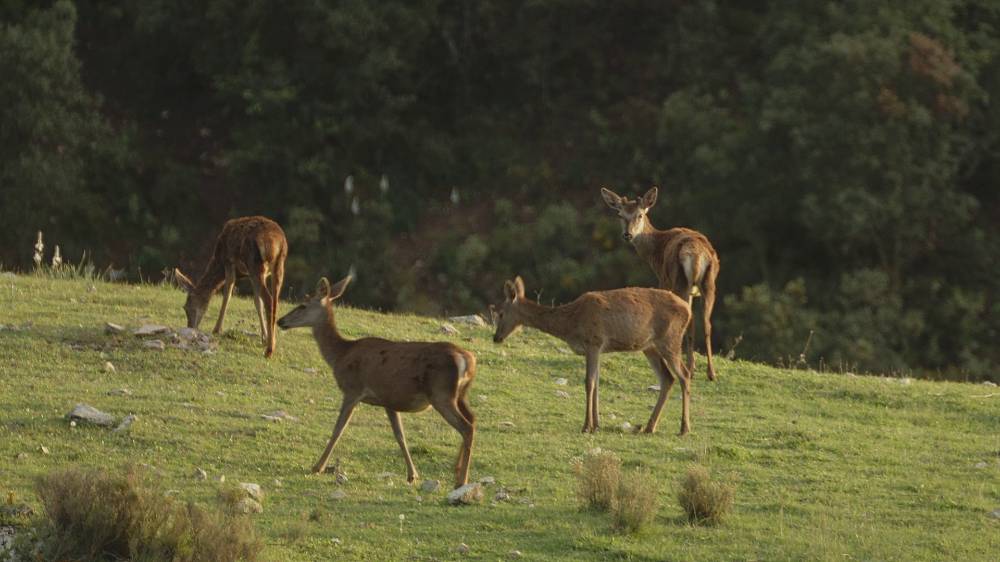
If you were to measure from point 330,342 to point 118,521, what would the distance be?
3148 mm

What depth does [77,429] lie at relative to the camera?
14766 mm

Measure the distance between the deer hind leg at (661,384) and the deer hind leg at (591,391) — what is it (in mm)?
503

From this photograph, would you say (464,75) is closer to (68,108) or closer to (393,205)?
(393,205)

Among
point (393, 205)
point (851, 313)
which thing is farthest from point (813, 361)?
point (393, 205)

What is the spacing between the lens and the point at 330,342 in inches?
580

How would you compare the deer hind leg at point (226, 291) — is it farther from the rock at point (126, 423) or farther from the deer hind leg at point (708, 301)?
the deer hind leg at point (708, 301)

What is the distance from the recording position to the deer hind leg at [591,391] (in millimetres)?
16031

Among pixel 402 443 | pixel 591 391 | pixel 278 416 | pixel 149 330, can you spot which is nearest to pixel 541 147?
pixel 149 330

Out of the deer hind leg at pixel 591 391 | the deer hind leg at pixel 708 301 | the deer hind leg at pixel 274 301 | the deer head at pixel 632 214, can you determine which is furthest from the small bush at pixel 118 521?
the deer head at pixel 632 214

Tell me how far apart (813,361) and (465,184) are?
506 inches

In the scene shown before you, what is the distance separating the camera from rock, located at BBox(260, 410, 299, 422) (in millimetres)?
15766

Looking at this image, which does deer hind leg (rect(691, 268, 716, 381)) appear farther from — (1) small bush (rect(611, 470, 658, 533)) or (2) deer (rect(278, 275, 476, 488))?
(1) small bush (rect(611, 470, 658, 533))

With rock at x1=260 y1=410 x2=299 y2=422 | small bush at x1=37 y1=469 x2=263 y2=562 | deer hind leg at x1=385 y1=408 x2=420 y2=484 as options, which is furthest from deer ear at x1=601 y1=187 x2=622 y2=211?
small bush at x1=37 y1=469 x2=263 y2=562

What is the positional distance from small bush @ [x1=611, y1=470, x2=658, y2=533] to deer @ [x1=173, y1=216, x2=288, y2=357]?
6159 mm
